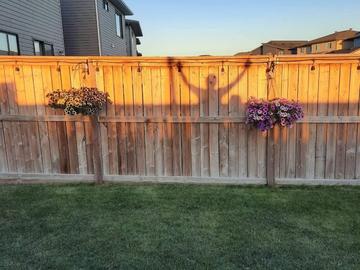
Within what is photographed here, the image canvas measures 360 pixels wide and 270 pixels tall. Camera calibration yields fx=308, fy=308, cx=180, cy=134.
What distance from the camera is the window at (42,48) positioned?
991 cm

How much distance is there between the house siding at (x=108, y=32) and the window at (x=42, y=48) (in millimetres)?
3070

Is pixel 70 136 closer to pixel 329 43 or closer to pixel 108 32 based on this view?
pixel 108 32

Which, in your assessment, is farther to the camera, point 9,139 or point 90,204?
point 9,139

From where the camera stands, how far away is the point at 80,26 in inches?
520

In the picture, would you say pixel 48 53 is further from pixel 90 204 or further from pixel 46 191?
pixel 90 204

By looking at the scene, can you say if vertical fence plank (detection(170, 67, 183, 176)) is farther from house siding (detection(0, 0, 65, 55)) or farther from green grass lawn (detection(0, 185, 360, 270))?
house siding (detection(0, 0, 65, 55))

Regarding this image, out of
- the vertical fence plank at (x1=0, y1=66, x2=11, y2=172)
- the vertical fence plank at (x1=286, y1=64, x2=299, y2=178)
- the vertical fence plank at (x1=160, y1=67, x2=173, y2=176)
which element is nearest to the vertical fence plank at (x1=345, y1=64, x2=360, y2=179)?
the vertical fence plank at (x1=286, y1=64, x2=299, y2=178)

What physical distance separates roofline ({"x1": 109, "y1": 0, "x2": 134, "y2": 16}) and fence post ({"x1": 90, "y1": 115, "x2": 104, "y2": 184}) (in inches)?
489

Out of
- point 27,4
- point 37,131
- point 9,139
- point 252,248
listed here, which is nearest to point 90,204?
point 37,131

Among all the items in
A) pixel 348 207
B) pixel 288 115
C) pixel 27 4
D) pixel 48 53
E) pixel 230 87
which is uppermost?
pixel 27 4

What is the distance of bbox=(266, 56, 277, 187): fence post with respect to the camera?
4211 mm

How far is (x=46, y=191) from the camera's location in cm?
450

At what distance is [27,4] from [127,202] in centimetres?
786

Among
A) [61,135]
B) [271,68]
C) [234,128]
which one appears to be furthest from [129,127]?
[271,68]
